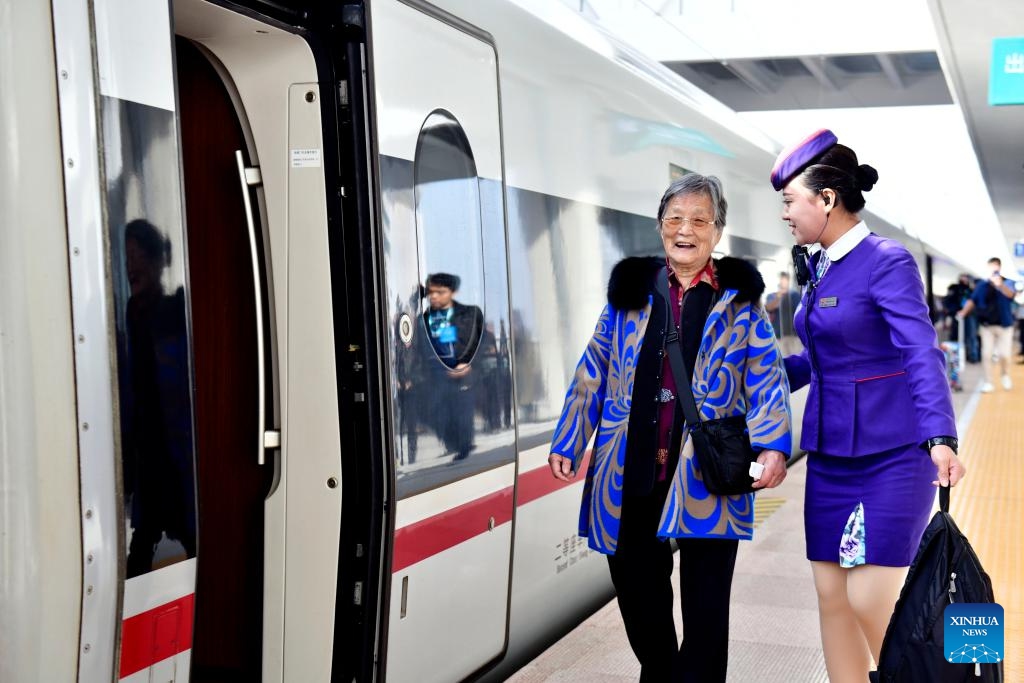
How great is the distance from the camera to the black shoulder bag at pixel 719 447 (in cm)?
301

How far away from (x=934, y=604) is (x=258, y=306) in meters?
1.85

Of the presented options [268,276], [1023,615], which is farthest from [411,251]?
[1023,615]

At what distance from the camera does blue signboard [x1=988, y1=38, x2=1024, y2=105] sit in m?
9.40

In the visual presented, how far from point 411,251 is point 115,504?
1265 mm

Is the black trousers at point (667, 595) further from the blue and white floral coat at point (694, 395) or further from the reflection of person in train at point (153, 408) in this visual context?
the reflection of person in train at point (153, 408)

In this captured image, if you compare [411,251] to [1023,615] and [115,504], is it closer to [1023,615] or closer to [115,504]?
[115,504]

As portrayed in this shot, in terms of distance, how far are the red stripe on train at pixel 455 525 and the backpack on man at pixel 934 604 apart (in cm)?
116

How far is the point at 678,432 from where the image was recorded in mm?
3146

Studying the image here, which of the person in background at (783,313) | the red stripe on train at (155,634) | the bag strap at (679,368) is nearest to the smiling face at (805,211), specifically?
the bag strap at (679,368)

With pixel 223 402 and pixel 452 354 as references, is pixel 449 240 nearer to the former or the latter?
pixel 452 354

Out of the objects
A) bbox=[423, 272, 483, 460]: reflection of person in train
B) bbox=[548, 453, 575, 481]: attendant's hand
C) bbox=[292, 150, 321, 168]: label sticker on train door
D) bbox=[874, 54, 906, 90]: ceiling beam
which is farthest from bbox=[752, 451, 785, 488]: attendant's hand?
bbox=[874, 54, 906, 90]: ceiling beam

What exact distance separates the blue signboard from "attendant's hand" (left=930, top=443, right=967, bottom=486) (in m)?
7.57

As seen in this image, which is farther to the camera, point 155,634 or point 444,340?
point 444,340

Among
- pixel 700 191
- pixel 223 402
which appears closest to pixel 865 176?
pixel 700 191
